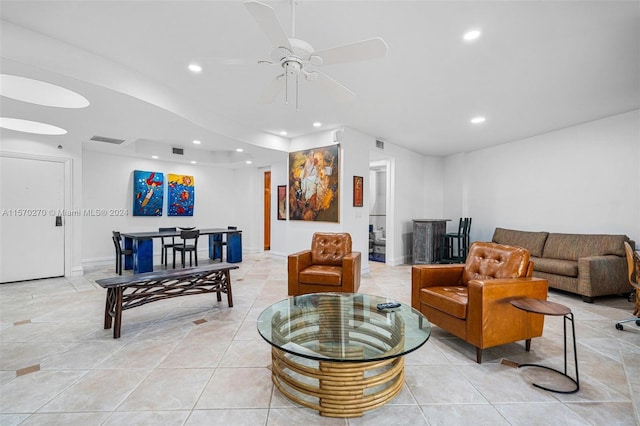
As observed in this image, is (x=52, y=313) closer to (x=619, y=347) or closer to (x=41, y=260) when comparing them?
(x=41, y=260)

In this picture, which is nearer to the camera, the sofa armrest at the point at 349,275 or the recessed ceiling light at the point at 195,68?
the recessed ceiling light at the point at 195,68

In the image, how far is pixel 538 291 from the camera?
242 cm

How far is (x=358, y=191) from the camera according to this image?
555 cm

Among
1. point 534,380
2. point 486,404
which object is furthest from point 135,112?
point 534,380

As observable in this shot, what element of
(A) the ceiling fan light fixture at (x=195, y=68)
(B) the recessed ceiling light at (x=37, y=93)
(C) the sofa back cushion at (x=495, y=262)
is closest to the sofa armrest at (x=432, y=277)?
(C) the sofa back cushion at (x=495, y=262)

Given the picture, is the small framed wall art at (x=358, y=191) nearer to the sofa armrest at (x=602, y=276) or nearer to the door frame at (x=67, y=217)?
the sofa armrest at (x=602, y=276)

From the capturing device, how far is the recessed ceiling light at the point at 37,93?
3082 mm

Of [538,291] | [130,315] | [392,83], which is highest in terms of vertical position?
[392,83]

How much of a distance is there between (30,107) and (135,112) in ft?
3.68

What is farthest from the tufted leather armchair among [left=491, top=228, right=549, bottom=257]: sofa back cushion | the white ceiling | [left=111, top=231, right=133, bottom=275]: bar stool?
[left=111, top=231, right=133, bottom=275]: bar stool

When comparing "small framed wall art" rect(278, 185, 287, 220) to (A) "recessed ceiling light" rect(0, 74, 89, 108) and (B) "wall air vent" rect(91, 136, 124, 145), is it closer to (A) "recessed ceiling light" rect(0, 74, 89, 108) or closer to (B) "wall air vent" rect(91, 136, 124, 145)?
(B) "wall air vent" rect(91, 136, 124, 145)

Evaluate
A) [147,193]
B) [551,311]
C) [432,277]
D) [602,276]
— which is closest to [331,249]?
[432,277]

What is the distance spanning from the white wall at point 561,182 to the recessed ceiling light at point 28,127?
27.0ft

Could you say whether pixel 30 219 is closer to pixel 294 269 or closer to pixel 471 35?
pixel 294 269
